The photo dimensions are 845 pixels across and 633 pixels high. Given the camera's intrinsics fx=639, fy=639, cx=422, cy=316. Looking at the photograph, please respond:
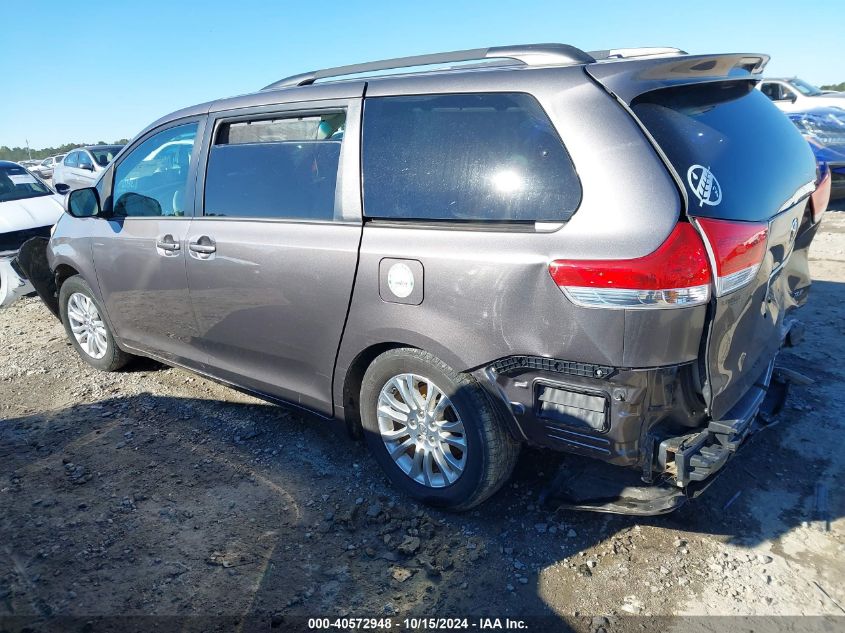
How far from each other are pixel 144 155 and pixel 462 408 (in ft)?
9.56

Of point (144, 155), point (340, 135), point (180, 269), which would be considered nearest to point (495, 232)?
point (340, 135)

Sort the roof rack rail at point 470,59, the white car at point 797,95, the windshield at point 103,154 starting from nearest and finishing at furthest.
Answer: the roof rack rail at point 470,59, the white car at point 797,95, the windshield at point 103,154

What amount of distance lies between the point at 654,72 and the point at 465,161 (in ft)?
2.57

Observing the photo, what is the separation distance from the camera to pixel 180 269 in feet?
12.3

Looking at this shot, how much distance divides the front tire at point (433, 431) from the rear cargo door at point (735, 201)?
0.88 m

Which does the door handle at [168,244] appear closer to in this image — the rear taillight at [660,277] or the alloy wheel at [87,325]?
the alloy wheel at [87,325]

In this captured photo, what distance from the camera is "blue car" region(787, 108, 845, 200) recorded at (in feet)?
30.1

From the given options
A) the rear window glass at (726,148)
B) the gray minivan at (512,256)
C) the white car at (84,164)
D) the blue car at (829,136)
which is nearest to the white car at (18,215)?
the gray minivan at (512,256)

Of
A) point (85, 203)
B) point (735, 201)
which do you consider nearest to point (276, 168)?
point (85, 203)

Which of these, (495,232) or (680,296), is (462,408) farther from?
(680,296)

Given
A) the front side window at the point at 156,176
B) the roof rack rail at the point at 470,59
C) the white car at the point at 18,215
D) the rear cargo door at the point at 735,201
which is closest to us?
the rear cargo door at the point at 735,201

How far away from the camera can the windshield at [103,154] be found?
15.2 meters

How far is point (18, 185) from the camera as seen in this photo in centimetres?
823

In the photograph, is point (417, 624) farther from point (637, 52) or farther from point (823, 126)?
point (823, 126)
